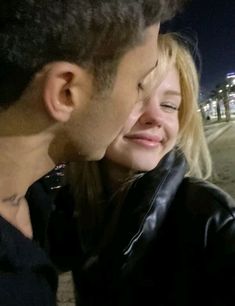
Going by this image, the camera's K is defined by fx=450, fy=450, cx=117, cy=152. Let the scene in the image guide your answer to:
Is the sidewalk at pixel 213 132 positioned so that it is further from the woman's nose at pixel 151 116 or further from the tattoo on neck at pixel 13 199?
the tattoo on neck at pixel 13 199

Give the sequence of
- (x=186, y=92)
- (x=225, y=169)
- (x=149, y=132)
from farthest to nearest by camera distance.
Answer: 1. (x=225, y=169)
2. (x=186, y=92)
3. (x=149, y=132)

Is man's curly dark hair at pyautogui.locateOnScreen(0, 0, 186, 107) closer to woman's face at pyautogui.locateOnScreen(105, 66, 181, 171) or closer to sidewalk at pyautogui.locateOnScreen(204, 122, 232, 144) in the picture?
woman's face at pyautogui.locateOnScreen(105, 66, 181, 171)

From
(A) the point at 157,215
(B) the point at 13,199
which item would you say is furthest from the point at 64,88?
(A) the point at 157,215

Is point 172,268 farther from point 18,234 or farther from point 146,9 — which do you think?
point 146,9

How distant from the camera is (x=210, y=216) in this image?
58.7 inches

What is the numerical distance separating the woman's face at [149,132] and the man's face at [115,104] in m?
0.63

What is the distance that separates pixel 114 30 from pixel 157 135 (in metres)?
0.88

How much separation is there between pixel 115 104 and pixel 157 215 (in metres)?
0.52

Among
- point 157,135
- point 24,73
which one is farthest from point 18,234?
point 157,135

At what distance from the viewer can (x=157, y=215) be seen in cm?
161

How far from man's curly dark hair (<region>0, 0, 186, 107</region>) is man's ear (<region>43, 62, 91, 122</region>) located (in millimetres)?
23

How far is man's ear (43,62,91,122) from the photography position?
A: 44.9 inches

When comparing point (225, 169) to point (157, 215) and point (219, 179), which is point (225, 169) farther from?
point (157, 215)

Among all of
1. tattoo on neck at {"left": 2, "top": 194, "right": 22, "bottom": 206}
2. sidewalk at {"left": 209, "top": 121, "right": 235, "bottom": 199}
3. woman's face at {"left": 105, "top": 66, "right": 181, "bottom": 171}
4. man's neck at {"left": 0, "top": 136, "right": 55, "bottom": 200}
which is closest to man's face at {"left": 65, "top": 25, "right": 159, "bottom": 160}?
man's neck at {"left": 0, "top": 136, "right": 55, "bottom": 200}
